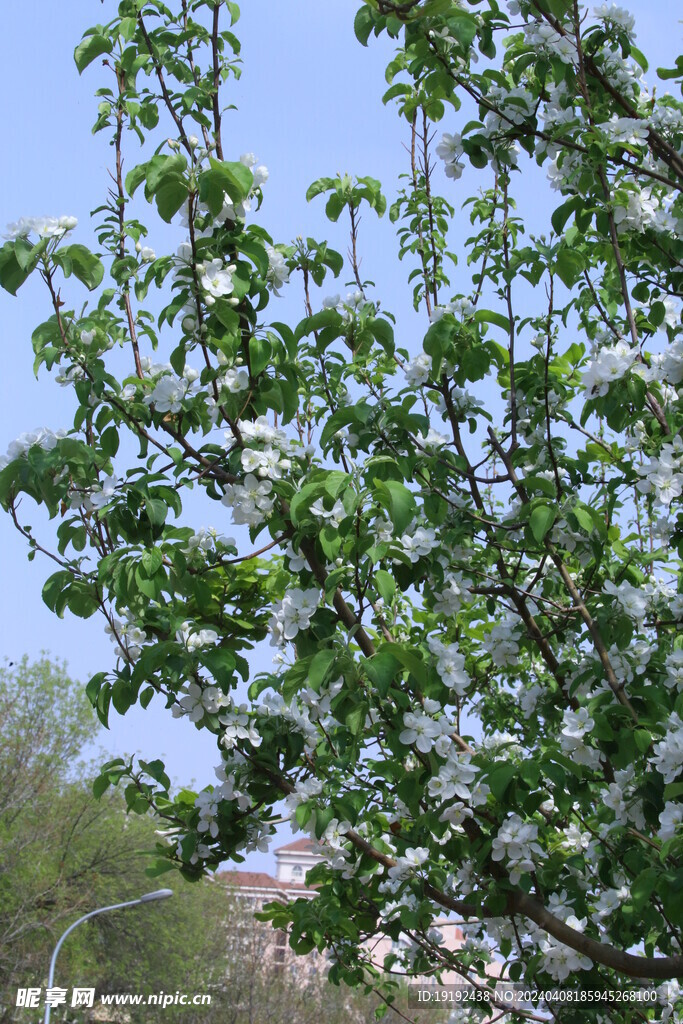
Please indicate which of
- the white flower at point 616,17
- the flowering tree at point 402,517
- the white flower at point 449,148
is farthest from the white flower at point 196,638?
the white flower at point 616,17

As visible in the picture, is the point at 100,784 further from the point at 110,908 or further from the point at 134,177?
the point at 110,908

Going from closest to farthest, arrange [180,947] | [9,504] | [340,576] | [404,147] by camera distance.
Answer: [340,576], [9,504], [404,147], [180,947]

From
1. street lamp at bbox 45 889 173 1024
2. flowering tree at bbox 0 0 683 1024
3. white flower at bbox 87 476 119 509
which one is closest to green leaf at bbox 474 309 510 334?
flowering tree at bbox 0 0 683 1024

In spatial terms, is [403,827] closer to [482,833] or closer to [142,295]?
[482,833]

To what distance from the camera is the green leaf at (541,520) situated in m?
2.11

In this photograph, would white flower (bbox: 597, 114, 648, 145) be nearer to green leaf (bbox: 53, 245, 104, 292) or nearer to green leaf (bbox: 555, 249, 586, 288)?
green leaf (bbox: 555, 249, 586, 288)

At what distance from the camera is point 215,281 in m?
2.03

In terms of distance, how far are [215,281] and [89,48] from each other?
3.00ft

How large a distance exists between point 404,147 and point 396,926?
2.48 meters

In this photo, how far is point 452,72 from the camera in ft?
7.82

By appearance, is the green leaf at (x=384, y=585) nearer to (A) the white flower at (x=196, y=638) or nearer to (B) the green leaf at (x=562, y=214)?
(A) the white flower at (x=196, y=638)

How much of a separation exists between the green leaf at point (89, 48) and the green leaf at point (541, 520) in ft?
5.37

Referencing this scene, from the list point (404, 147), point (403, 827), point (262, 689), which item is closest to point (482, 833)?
point (403, 827)

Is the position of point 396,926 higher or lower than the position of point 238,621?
lower
